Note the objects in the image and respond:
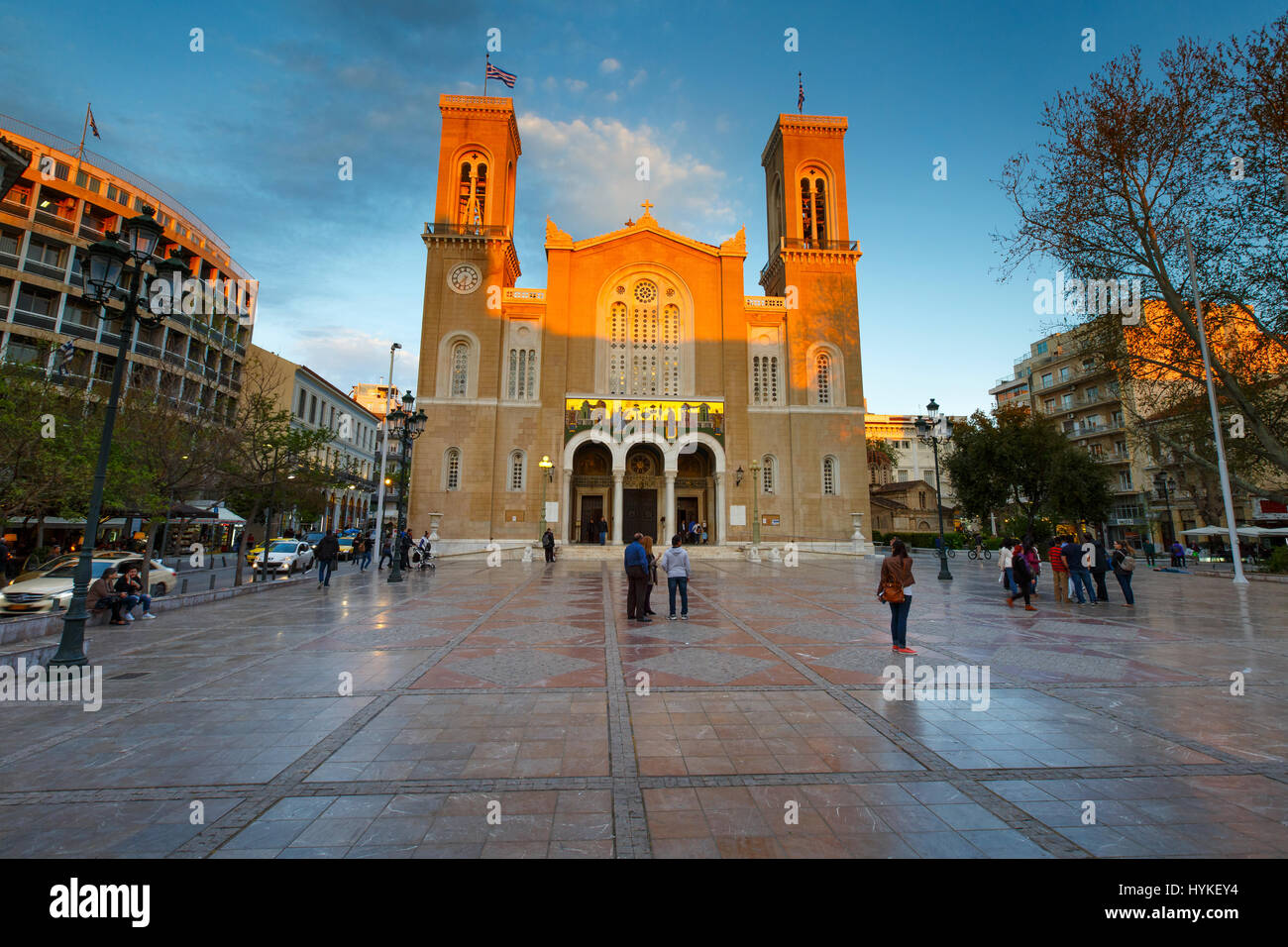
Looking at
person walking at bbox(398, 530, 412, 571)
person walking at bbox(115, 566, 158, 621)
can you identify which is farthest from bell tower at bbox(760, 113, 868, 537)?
person walking at bbox(115, 566, 158, 621)

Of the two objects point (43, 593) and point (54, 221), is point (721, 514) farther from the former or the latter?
point (54, 221)

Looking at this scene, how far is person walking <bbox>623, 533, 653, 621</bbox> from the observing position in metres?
9.85

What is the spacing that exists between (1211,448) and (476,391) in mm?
33809

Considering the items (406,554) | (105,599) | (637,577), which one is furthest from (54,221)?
(637,577)

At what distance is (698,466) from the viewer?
3388cm

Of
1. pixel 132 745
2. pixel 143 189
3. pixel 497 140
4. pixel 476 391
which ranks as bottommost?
pixel 132 745

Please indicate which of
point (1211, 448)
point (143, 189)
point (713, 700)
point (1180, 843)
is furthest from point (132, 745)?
point (143, 189)

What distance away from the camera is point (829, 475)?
1298 inches

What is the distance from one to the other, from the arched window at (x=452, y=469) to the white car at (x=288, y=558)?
27.1 ft

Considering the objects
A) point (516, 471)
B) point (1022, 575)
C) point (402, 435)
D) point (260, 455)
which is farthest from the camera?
point (516, 471)

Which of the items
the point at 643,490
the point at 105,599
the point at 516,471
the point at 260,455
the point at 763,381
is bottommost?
the point at 105,599

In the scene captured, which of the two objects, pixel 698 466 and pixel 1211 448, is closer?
pixel 1211 448

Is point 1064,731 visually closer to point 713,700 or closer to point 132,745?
point 713,700

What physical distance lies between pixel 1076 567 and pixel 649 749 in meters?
12.6
